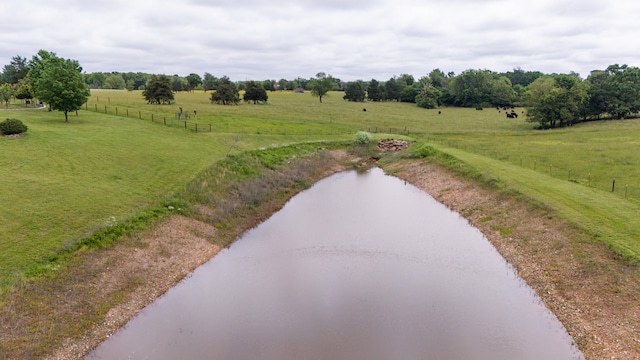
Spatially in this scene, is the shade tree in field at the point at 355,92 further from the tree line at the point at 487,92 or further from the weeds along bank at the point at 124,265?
the weeds along bank at the point at 124,265

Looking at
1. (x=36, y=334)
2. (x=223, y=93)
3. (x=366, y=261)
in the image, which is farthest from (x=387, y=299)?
(x=223, y=93)

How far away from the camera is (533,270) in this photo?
24.6 m

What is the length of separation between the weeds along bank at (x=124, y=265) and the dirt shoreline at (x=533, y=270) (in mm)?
78

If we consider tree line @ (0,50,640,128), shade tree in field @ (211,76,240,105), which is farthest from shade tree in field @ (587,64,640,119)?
shade tree in field @ (211,76,240,105)

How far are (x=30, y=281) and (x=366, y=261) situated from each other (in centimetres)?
1752

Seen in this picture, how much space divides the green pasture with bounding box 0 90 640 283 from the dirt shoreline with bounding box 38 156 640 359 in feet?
6.04

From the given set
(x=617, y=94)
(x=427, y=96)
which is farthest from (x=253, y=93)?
(x=617, y=94)

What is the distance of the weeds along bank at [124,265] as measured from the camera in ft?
57.8

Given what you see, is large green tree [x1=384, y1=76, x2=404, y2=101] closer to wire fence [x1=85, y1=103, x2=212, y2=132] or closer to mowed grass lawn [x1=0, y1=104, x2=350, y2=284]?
wire fence [x1=85, y1=103, x2=212, y2=132]

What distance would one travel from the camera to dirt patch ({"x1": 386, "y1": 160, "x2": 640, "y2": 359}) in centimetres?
1831

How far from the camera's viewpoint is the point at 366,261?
26.2 metres

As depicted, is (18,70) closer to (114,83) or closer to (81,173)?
(81,173)

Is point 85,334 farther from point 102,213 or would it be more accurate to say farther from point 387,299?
point 387,299

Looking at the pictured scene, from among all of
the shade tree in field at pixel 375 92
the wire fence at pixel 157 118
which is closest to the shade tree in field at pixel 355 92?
the shade tree in field at pixel 375 92
